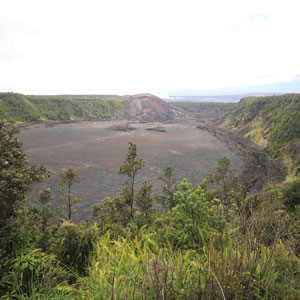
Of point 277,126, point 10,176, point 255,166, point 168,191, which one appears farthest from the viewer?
point 277,126

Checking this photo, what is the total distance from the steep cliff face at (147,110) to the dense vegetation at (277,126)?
220 feet

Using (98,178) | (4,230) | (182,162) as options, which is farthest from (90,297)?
(182,162)

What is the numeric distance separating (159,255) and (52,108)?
165644 mm

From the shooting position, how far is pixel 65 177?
79.4 feet

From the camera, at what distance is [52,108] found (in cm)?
14875

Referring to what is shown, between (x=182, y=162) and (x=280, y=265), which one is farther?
(x=182, y=162)

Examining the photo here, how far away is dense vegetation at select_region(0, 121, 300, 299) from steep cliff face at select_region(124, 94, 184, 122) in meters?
161

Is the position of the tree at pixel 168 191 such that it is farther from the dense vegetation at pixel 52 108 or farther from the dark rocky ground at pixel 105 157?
the dense vegetation at pixel 52 108

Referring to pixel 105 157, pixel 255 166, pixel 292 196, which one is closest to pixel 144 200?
pixel 292 196

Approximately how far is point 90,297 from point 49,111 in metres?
160

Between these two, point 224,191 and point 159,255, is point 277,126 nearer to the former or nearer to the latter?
point 224,191

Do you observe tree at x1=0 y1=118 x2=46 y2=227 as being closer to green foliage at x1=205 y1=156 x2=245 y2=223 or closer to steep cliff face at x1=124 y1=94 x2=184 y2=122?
green foliage at x1=205 y1=156 x2=245 y2=223

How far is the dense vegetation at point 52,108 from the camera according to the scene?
122 meters

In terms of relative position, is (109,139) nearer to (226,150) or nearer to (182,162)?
(182,162)
